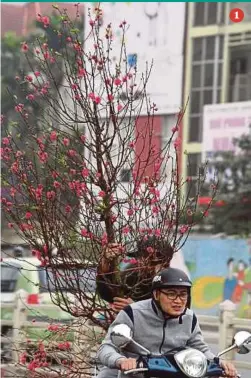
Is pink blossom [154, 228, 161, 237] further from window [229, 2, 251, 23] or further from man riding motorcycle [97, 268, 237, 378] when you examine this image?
window [229, 2, 251, 23]

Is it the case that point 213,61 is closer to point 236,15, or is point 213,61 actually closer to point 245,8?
point 236,15

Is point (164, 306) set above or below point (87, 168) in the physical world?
below

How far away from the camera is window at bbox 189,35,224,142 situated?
857 inches

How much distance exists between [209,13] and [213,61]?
1.17 m

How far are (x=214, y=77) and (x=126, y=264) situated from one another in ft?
54.1

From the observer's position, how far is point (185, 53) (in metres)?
22.2

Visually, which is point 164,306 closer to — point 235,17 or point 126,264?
point 126,264

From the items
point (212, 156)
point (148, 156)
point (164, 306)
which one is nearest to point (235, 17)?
point (212, 156)

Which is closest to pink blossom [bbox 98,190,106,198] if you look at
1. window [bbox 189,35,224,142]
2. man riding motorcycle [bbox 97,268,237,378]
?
man riding motorcycle [bbox 97,268,237,378]

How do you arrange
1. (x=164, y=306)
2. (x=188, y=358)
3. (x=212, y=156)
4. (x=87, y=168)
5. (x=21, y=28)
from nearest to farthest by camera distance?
(x=188, y=358), (x=164, y=306), (x=87, y=168), (x=212, y=156), (x=21, y=28)

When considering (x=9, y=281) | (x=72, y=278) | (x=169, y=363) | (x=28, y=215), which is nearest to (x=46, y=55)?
(x=28, y=215)

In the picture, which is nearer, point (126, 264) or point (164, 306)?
point (164, 306)

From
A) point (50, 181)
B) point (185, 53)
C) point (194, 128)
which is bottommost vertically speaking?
point (50, 181)

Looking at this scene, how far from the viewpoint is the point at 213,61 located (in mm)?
21906
